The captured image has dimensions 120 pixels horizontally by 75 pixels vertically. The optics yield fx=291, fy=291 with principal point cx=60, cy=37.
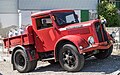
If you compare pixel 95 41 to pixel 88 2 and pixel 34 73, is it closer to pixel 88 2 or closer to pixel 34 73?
pixel 34 73

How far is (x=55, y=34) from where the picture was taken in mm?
9984

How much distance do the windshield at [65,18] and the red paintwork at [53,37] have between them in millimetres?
226

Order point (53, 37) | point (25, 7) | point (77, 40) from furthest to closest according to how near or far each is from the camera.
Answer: point (25, 7) < point (53, 37) < point (77, 40)

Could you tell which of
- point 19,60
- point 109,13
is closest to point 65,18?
point 19,60

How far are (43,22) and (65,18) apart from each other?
803 mm

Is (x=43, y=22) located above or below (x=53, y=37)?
above

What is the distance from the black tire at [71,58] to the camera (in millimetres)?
9414

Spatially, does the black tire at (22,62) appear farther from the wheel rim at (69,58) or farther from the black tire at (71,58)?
the wheel rim at (69,58)

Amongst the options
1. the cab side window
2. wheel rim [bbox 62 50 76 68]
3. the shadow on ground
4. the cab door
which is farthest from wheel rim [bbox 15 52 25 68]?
wheel rim [bbox 62 50 76 68]

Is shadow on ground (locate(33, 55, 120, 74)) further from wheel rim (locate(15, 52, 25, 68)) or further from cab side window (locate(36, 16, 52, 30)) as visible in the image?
cab side window (locate(36, 16, 52, 30))

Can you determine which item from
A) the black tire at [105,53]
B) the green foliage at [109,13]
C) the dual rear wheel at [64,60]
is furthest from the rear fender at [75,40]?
the green foliage at [109,13]

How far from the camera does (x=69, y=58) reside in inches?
382

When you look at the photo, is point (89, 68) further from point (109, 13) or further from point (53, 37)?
point (109, 13)

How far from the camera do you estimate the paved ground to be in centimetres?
958
